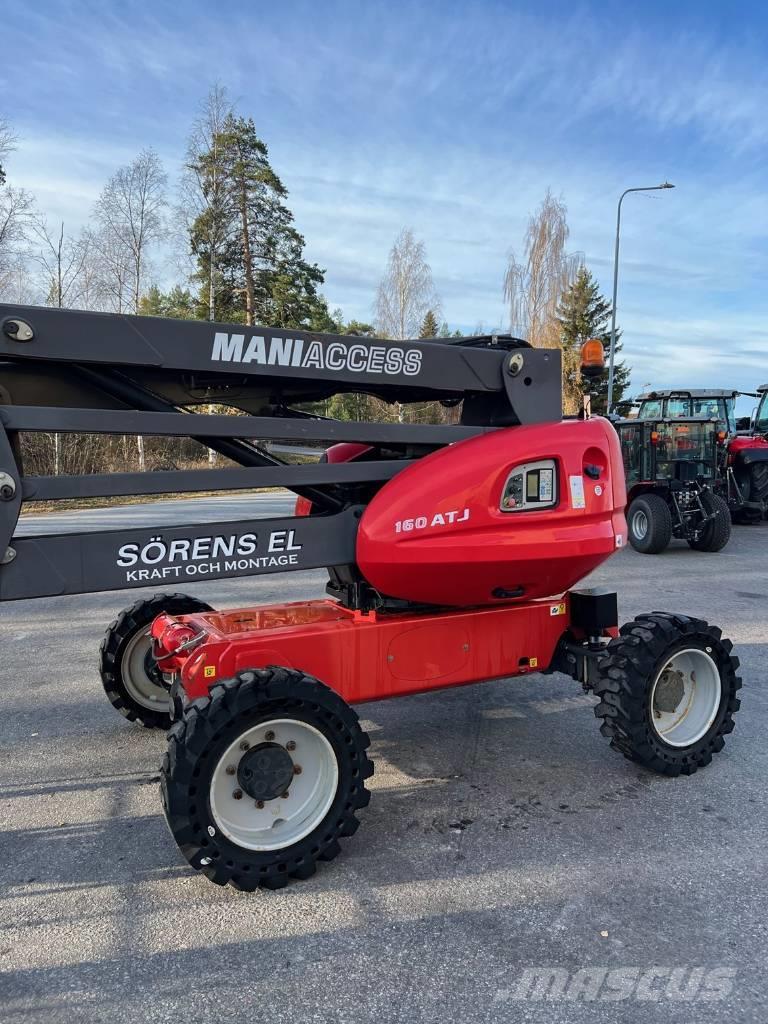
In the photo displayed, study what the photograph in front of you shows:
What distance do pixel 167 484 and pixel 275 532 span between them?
48cm

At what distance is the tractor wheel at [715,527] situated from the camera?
412 inches

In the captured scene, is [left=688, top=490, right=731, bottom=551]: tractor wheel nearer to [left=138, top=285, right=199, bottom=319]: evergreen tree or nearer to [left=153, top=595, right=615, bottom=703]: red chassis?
[left=153, top=595, right=615, bottom=703]: red chassis

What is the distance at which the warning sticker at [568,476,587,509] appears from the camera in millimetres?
3339

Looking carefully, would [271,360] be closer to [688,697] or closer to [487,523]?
[487,523]

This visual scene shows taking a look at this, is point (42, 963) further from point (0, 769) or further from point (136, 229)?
point (136, 229)

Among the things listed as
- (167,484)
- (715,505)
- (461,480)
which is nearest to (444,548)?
(461,480)

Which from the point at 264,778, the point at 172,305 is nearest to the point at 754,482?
the point at 264,778

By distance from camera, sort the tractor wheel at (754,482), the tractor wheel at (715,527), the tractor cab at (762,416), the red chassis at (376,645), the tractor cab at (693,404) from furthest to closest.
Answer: the tractor cab at (762,416), the tractor cab at (693,404), the tractor wheel at (754,482), the tractor wheel at (715,527), the red chassis at (376,645)

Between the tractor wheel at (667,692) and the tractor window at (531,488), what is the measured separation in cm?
82

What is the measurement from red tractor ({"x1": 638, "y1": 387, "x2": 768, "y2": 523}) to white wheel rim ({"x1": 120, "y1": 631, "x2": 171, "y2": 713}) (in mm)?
9596

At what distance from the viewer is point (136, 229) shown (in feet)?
97.8

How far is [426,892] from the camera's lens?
8.75 feet

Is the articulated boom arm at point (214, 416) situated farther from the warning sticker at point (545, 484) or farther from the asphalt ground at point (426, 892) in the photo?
the asphalt ground at point (426, 892)

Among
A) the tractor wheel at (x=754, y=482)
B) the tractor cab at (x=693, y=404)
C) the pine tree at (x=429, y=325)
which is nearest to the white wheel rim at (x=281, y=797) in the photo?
the tractor wheel at (x=754, y=482)
